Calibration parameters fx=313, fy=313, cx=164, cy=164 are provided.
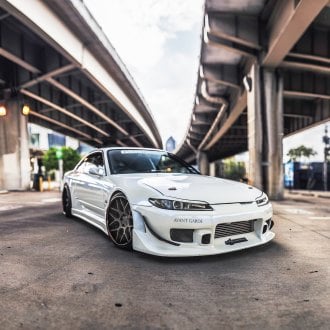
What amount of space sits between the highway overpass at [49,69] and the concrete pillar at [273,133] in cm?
786

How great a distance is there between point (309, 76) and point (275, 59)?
5.06 meters

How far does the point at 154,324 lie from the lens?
6.78 ft

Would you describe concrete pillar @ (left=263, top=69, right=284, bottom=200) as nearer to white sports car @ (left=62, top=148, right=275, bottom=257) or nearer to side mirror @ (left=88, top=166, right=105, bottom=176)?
white sports car @ (left=62, top=148, right=275, bottom=257)

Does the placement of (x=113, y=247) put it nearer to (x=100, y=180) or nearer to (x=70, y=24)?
(x=100, y=180)

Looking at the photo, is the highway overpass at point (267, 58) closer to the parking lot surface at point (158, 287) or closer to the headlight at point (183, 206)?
the headlight at point (183, 206)

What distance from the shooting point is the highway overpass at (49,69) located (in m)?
11.4

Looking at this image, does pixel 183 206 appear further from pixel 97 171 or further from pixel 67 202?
pixel 67 202

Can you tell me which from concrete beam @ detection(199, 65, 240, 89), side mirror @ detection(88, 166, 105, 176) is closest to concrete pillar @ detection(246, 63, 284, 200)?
concrete beam @ detection(199, 65, 240, 89)

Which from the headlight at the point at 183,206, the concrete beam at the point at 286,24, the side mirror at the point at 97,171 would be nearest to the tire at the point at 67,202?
the side mirror at the point at 97,171

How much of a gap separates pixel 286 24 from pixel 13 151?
53.5 feet

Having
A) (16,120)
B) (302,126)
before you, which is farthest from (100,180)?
(302,126)

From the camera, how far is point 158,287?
271cm

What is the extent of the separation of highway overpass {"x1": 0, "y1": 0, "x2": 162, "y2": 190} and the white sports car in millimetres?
8194

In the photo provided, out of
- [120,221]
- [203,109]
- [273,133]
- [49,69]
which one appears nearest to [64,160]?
[203,109]
